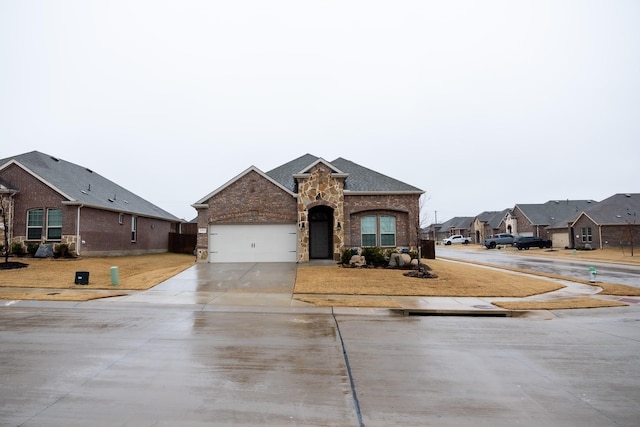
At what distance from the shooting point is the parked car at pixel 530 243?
49281 mm

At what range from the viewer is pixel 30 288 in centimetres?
1489

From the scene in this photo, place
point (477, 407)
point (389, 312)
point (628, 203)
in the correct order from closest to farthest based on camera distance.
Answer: point (477, 407)
point (389, 312)
point (628, 203)

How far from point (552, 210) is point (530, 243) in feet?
47.5

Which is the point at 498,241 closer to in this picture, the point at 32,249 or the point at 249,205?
the point at 249,205

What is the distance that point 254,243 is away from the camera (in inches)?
916

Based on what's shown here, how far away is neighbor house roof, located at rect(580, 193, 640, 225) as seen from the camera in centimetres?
4338

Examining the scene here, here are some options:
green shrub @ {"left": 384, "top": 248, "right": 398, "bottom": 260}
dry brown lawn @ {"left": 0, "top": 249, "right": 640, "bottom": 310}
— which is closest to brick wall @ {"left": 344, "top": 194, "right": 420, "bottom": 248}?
green shrub @ {"left": 384, "top": 248, "right": 398, "bottom": 260}

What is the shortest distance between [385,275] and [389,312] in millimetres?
6623

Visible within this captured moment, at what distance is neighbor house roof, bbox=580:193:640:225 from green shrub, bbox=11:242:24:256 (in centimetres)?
5328

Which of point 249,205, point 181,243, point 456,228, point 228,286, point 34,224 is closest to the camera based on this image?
point 228,286

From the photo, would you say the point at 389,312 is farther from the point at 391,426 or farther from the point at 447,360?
the point at 391,426

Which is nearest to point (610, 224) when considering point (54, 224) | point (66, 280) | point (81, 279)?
point (81, 279)

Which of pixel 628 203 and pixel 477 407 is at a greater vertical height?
pixel 628 203

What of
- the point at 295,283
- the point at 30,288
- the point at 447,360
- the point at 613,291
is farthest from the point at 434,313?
the point at 30,288
